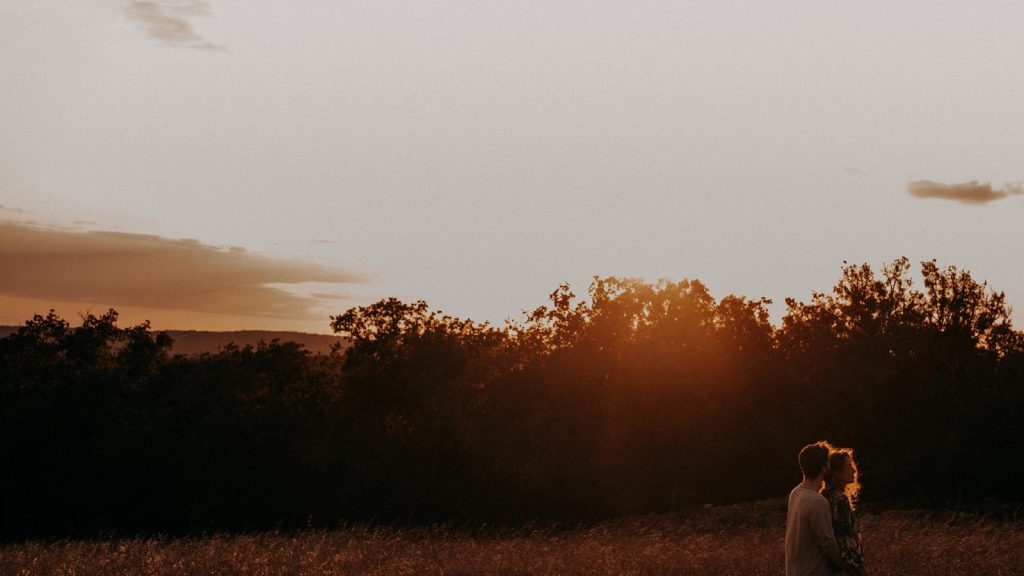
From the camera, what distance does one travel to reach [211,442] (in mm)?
48531

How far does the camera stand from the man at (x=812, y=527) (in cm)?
786

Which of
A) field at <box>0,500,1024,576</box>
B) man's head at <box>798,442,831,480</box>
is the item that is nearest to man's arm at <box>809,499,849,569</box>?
man's head at <box>798,442,831,480</box>

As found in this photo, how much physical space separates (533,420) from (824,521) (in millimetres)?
38220

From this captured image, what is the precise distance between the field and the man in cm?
626

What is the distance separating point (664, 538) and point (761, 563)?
151 inches

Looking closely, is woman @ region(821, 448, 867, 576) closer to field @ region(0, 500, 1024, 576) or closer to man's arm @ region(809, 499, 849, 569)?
man's arm @ region(809, 499, 849, 569)

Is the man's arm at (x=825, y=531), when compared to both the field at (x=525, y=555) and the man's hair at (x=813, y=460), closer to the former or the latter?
the man's hair at (x=813, y=460)

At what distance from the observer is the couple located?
310 inches

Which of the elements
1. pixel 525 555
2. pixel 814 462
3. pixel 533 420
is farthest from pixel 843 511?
pixel 533 420

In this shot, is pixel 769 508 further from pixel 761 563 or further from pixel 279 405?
pixel 279 405

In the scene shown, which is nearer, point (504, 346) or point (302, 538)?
point (302, 538)

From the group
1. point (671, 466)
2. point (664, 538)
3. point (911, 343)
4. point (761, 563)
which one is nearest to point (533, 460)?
point (671, 466)

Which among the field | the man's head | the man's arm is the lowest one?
the field

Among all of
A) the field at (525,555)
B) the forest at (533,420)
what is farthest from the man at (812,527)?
the forest at (533,420)
